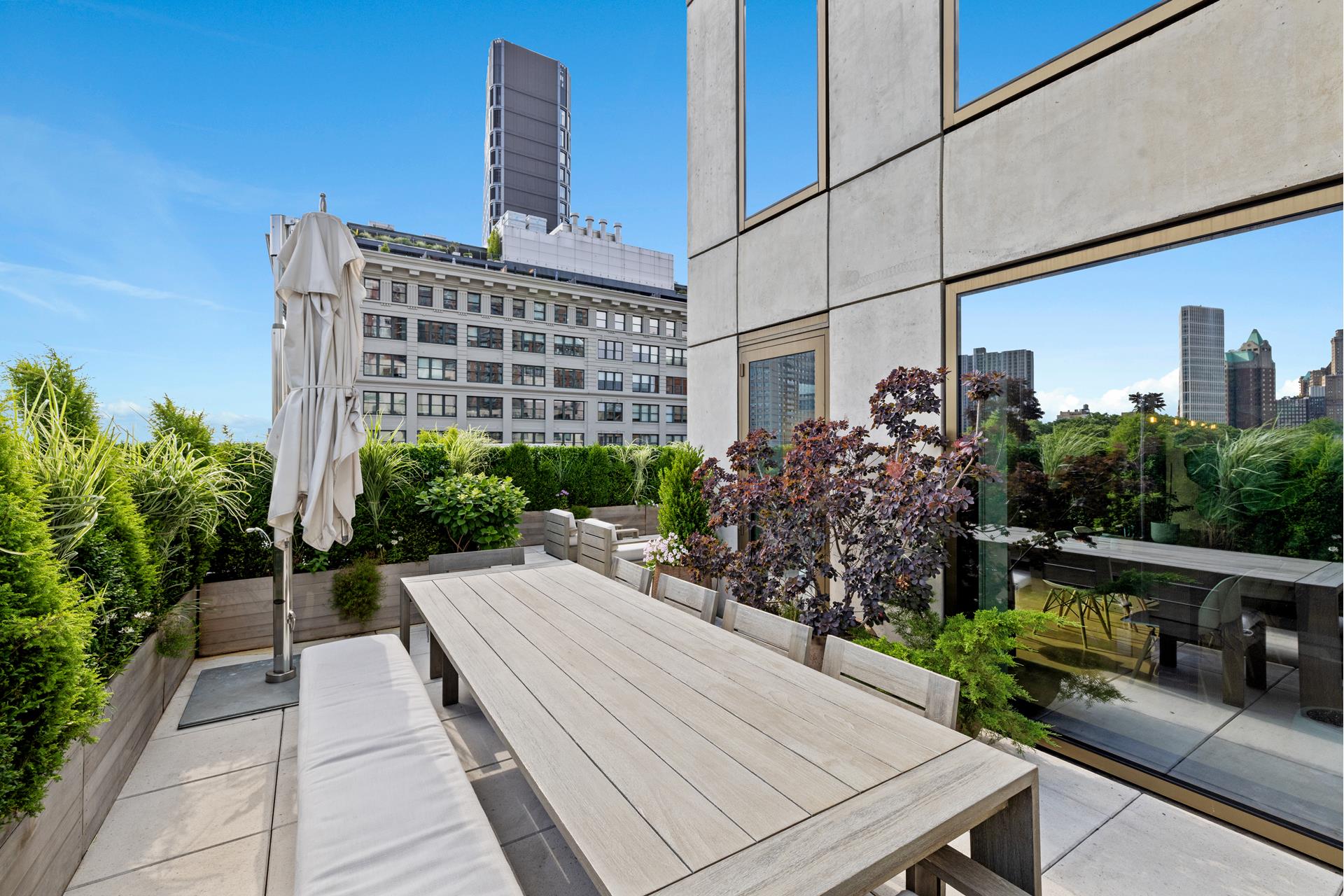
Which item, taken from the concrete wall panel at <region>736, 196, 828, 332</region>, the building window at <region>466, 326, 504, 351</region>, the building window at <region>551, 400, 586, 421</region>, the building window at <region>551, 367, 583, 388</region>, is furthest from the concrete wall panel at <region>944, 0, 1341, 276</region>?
the building window at <region>551, 400, 586, 421</region>

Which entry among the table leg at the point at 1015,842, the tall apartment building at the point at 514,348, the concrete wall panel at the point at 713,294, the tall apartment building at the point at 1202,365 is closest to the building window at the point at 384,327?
the tall apartment building at the point at 514,348

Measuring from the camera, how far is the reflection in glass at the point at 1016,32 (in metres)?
2.87

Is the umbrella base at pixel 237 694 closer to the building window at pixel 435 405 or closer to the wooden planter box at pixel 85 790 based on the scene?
the wooden planter box at pixel 85 790

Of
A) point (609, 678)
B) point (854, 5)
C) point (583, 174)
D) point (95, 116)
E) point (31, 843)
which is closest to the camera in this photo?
point (31, 843)

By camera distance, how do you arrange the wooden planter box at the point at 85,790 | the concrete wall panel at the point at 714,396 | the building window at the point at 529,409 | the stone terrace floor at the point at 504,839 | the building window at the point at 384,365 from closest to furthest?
the wooden planter box at the point at 85,790
the stone terrace floor at the point at 504,839
the concrete wall panel at the point at 714,396
the building window at the point at 384,365
the building window at the point at 529,409

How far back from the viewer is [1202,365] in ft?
8.38

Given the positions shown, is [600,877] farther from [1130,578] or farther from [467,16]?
[467,16]

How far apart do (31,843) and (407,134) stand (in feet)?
304

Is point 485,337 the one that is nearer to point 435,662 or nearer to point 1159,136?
point 435,662

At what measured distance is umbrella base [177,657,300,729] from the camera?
11.2 feet

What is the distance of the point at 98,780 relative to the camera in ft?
8.01

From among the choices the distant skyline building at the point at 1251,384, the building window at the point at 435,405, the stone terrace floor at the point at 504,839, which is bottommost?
the stone terrace floor at the point at 504,839

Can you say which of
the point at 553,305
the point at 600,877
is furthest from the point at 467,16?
the point at 600,877

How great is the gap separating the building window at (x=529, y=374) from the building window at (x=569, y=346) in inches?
70.0
